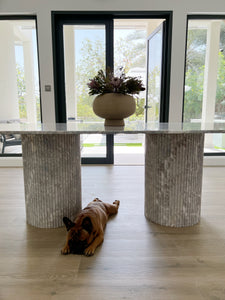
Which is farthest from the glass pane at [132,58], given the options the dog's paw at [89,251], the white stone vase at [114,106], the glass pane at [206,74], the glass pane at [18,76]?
the dog's paw at [89,251]

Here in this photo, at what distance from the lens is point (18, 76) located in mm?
3803

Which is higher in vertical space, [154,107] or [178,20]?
[178,20]

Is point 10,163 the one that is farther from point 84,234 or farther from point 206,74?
point 206,74

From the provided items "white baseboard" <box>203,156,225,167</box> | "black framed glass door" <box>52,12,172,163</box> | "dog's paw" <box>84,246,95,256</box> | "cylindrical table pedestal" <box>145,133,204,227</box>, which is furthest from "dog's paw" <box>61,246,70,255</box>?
"white baseboard" <box>203,156,225,167</box>

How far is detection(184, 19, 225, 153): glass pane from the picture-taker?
11.9 feet

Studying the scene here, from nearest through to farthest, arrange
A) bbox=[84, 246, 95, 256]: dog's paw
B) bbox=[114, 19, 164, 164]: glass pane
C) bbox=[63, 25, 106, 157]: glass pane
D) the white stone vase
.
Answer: bbox=[84, 246, 95, 256]: dog's paw → the white stone vase → bbox=[63, 25, 106, 157]: glass pane → bbox=[114, 19, 164, 164]: glass pane

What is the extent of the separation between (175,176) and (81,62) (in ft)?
8.63

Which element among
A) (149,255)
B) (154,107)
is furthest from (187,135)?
(154,107)

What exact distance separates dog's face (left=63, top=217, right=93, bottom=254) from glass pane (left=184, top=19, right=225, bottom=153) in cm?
283

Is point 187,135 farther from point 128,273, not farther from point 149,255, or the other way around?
point 128,273

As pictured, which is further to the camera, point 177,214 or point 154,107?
point 154,107

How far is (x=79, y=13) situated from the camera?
131 inches

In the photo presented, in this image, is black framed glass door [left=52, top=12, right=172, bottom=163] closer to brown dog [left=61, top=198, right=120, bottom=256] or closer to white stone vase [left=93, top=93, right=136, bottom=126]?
white stone vase [left=93, top=93, right=136, bottom=126]

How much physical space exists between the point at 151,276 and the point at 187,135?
0.98 meters
